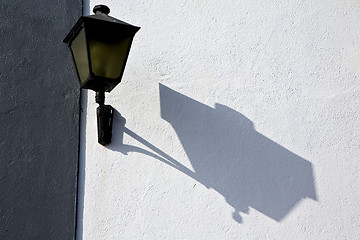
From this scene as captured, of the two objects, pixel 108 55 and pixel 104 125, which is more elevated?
pixel 108 55

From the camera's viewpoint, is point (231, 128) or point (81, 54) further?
point (231, 128)

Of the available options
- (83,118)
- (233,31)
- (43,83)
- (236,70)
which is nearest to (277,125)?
(236,70)

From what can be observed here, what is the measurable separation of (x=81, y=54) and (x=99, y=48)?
9cm

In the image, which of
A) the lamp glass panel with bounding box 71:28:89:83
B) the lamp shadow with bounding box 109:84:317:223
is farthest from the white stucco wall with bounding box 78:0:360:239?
the lamp glass panel with bounding box 71:28:89:83

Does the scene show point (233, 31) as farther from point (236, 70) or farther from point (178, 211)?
point (178, 211)

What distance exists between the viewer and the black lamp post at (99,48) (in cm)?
234

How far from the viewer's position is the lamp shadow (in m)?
2.54

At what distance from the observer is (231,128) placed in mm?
2654

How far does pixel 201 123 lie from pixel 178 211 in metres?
0.42

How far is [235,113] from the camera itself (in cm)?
268

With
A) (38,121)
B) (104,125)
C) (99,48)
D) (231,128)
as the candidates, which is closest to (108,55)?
(99,48)

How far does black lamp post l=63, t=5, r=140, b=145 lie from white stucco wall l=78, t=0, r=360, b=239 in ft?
0.95

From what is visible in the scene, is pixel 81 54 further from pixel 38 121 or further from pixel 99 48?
pixel 38 121

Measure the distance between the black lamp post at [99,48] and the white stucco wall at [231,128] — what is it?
0.29 m
